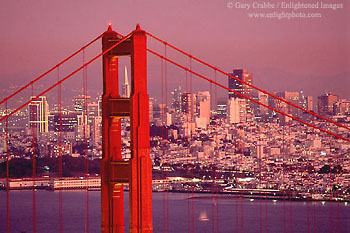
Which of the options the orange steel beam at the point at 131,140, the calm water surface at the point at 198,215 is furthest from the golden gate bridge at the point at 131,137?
the calm water surface at the point at 198,215

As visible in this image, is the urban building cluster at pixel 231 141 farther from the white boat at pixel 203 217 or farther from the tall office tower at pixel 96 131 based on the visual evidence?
the white boat at pixel 203 217

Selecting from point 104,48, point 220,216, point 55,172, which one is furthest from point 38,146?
point 104,48

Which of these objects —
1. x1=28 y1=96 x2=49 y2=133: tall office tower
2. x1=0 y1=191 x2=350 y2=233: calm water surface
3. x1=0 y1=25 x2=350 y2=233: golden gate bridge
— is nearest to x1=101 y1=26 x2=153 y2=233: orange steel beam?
x1=0 y1=25 x2=350 y2=233: golden gate bridge

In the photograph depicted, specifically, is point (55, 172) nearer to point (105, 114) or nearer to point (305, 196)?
point (305, 196)

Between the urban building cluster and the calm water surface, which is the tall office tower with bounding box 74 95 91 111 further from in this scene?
the calm water surface

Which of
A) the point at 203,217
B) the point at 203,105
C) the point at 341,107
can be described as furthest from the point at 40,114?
the point at 341,107
